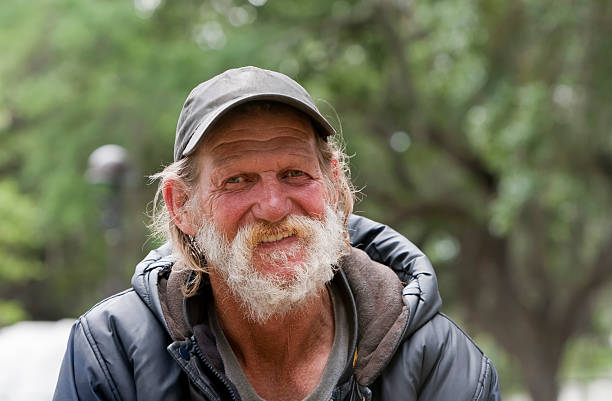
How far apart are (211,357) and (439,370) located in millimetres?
615

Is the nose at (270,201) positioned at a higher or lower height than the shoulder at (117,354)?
higher

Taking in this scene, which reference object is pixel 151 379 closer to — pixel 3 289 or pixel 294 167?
pixel 294 167

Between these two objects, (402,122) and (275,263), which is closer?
(275,263)

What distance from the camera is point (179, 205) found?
7.80 ft

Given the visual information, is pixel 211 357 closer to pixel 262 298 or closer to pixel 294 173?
pixel 262 298

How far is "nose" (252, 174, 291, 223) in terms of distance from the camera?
2.10 meters

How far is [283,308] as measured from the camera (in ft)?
7.30

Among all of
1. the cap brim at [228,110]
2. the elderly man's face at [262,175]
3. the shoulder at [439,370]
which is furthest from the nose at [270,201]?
the shoulder at [439,370]

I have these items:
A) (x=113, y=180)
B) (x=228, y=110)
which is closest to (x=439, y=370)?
(x=228, y=110)

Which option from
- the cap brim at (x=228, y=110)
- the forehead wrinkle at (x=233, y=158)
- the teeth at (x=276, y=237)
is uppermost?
the cap brim at (x=228, y=110)

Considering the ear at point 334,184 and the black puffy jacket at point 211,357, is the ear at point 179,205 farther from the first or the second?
the ear at point 334,184

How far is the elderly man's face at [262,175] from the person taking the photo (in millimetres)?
2115

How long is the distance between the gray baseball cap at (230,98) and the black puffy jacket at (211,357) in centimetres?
43

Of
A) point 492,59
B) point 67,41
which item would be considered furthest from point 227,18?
point 492,59
